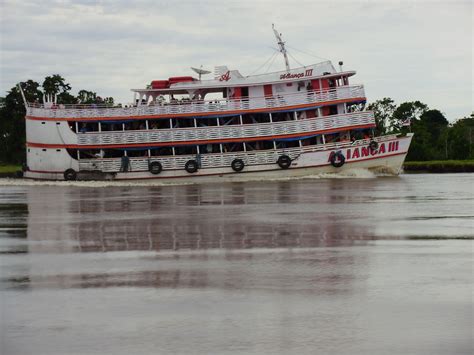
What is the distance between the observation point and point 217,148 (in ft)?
169

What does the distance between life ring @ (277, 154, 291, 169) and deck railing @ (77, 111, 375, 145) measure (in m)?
1.66

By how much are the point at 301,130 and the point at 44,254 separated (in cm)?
3587

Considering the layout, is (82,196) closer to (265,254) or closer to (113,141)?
(113,141)

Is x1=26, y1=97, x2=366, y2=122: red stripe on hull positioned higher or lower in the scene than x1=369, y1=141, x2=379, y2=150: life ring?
higher

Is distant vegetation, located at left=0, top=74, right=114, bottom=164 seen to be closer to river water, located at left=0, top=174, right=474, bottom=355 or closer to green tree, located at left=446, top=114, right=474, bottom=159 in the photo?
green tree, located at left=446, top=114, right=474, bottom=159

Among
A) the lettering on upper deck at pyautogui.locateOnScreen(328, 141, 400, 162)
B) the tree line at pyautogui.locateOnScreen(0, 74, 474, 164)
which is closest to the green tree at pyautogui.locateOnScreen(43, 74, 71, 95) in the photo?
the tree line at pyautogui.locateOnScreen(0, 74, 474, 164)

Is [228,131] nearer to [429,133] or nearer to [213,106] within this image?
[213,106]

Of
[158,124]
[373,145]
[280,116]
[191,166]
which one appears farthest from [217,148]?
[373,145]

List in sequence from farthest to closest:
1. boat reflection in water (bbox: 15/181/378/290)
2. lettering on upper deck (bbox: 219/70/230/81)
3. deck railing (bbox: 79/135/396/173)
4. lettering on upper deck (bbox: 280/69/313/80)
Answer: lettering on upper deck (bbox: 219/70/230/81) → lettering on upper deck (bbox: 280/69/313/80) → deck railing (bbox: 79/135/396/173) → boat reflection in water (bbox: 15/181/378/290)

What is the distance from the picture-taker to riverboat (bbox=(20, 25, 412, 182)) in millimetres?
49500

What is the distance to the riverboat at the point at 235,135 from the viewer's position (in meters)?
49.5

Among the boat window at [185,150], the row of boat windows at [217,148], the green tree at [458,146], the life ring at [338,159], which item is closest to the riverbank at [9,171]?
the row of boat windows at [217,148]

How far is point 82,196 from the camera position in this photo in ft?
115

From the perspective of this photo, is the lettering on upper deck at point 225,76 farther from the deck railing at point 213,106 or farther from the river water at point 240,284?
the river water at point 240,284
